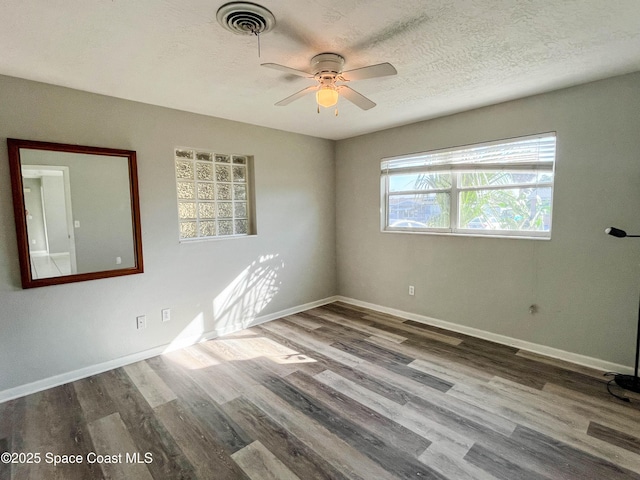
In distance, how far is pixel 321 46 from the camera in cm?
194

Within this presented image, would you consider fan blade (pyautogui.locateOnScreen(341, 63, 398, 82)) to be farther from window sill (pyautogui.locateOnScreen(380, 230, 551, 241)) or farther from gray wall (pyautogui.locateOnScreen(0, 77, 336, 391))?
window sill (pyautogui.locateOnScreen(380, 230, 551, 241))

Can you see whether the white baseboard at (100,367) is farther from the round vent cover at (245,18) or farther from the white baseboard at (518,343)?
the round vent cover at (245,18)

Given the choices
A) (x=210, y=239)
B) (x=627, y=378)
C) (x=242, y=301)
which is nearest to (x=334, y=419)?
(x=242, y=301)

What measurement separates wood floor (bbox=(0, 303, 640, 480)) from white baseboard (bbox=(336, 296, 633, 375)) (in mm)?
111

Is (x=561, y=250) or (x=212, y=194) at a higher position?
(x=212, y=194)

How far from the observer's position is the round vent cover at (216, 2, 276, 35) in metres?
1.54

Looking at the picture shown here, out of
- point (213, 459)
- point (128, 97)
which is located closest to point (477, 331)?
point (213, 459)

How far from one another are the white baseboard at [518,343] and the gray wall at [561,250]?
0.05m

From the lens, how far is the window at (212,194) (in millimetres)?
3312

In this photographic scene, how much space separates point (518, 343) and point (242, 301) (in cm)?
306

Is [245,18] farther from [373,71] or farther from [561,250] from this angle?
[561,250]

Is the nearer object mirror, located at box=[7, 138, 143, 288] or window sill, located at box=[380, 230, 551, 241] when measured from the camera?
mirror, located at box=[7, 138, 143, 288]

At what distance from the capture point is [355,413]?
2.16 m

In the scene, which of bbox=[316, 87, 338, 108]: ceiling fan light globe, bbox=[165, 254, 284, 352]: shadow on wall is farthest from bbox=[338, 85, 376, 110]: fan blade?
bbox=[165, 254, 284, 352]: shadow on wall
